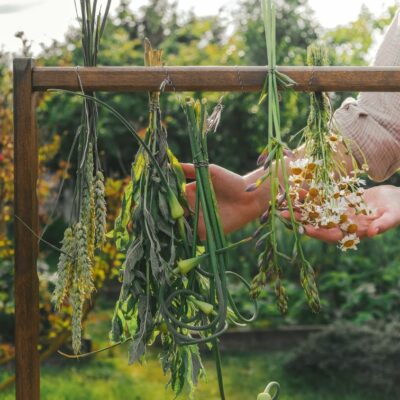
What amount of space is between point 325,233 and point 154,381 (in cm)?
318

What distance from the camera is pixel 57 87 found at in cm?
179

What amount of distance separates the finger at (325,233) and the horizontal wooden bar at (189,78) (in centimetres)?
30

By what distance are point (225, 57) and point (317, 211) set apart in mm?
4842

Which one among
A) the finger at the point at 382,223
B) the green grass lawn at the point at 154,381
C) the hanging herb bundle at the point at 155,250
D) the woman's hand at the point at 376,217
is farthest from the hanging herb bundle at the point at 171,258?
the green grass lawn at the point at 154,381

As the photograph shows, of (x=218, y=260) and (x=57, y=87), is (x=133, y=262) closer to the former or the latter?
(x=218, y=260)

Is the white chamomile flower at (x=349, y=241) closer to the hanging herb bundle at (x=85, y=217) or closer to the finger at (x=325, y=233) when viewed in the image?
the finger at (x=325, y=233)

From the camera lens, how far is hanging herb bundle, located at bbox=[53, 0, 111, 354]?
5.59ft

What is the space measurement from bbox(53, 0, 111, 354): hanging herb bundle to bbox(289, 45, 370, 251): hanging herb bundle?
1.36 ft

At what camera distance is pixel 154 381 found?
479cm

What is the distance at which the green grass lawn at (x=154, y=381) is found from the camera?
4414mm

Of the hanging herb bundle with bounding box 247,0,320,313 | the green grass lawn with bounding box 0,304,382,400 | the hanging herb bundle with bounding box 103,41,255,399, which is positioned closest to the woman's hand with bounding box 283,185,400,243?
the hanging herb bundle with bounding box 247,0,320,313

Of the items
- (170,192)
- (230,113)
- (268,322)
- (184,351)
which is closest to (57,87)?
(170,192)

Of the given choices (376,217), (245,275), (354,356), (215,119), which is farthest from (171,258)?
(245,275)

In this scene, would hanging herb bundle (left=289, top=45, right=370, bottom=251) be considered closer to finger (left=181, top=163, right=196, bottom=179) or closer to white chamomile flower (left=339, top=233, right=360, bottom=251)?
white chamomile flower (left=339, top=233, right=360, bottom=251)
